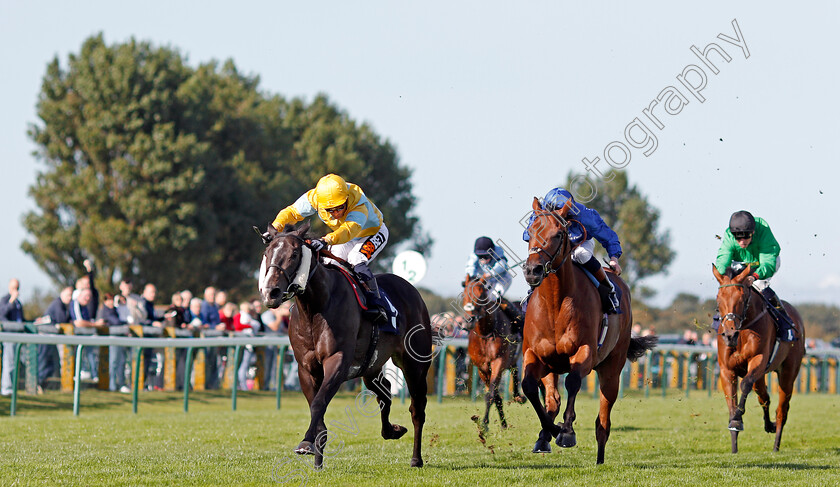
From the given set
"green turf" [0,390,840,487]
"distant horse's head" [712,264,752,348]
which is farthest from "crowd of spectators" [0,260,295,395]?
"distant horse's head" [712,264,752,348]

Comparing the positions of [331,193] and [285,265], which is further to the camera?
[331,193]

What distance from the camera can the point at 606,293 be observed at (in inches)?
305

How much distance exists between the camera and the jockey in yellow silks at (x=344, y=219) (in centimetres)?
702

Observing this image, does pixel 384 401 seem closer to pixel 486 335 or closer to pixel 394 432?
pixel 394 432

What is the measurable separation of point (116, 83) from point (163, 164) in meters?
2.96

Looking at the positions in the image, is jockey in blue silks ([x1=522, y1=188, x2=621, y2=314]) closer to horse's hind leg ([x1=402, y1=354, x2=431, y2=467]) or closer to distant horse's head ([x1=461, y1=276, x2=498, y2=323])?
horse's hind leg ([x1=402, y1=354, x2=431, y2=467])

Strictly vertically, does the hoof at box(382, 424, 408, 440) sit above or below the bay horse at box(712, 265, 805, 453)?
below

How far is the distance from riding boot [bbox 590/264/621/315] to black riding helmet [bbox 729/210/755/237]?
83.0 inches

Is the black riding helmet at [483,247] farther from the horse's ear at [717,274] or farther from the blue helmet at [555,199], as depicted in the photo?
the blue helmet at [555,199]

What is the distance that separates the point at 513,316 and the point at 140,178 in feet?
72.5

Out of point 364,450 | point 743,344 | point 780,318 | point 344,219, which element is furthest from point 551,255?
point 780,318

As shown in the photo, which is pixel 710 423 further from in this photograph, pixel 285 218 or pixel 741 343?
pixel 285 218

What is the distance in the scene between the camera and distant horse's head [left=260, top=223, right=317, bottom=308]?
6.17m

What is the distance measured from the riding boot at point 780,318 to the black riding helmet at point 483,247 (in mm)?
2747
